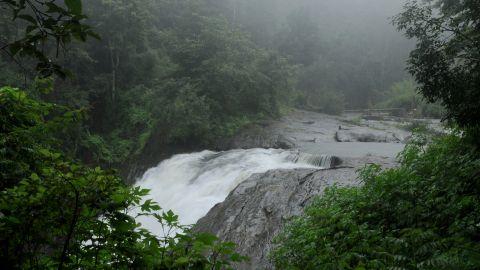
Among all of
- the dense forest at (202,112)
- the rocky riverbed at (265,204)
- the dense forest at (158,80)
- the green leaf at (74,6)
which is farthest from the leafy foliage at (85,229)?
the dense forest at (158,80)

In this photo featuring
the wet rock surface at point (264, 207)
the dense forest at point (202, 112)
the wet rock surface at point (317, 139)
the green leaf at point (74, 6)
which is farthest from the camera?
the wet rock surface at point (317, 139)

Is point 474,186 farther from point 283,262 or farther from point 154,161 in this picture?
point 154,161

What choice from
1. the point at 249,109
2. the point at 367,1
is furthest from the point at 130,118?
the point at 367,1

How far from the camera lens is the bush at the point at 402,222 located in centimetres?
318

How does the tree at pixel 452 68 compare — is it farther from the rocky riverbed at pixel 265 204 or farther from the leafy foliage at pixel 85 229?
the leafy foliage at pixel 85 229

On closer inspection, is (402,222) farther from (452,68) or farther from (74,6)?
(74,6)

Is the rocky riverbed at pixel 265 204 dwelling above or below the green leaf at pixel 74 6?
below

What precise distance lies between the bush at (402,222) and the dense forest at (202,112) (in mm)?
22

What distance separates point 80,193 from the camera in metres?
2.10

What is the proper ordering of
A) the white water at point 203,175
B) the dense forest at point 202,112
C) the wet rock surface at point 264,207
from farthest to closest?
the white water at point 203,175, the wet rock surface at point 264,207, the dense forest at point 202,112

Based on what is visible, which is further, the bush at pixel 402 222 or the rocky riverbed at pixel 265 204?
the rocky riverbed at pixel 265 204

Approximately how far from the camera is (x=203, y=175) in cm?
1198

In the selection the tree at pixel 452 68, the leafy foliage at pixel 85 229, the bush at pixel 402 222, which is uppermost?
the tree at pixel 452 68

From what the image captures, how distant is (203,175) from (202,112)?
5.31 m
